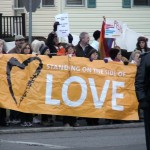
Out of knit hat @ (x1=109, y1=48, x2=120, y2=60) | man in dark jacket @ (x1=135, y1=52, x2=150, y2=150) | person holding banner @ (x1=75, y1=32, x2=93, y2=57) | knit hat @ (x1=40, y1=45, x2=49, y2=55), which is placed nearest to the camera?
man in dark jacket @ (x1=135, y1=52, x2=150, y2=150)

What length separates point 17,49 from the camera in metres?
13.6

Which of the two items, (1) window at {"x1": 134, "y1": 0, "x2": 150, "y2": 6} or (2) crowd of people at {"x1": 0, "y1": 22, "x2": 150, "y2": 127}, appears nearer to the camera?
(2) crowd of people at {"x1": 0, "y1": 22, "x2": 150, "y2": 127}

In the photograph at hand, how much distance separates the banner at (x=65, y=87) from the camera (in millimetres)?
12781

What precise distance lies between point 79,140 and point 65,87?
1761 millimetres

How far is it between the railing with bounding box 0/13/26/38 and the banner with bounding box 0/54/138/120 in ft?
24.9

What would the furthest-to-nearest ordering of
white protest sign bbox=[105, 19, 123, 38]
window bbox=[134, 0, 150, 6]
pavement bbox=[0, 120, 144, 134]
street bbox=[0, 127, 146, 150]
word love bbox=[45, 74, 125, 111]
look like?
1. window bbox=[134, 0, 150, 6]
2. white protest sign bbox=[105, 19, 123, 38]
3. word love bbox=[45, 74, 125, 111]
4. pavement bbox=[0, 120, 144, 134]
5. street bbox=[0, 127, 146, 150]

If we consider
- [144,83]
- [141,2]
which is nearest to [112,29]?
[141,2]

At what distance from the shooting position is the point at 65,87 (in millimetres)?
12914

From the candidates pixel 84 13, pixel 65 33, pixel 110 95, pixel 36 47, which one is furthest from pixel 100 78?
pixel 84 13

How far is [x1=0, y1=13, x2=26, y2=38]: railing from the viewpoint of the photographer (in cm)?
2045

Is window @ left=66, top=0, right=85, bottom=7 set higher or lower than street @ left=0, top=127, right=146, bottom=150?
higher

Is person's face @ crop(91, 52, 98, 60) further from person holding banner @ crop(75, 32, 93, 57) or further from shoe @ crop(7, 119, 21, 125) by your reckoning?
shoe @ crop(7, 119, 21, 125)

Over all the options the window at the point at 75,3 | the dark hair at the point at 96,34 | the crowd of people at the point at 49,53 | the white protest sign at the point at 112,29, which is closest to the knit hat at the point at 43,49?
the crowd of people at the point at 49,53

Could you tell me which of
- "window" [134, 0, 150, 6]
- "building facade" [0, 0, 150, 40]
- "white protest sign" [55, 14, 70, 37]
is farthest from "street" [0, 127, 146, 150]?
"window" [134, 0, 150, 6]
